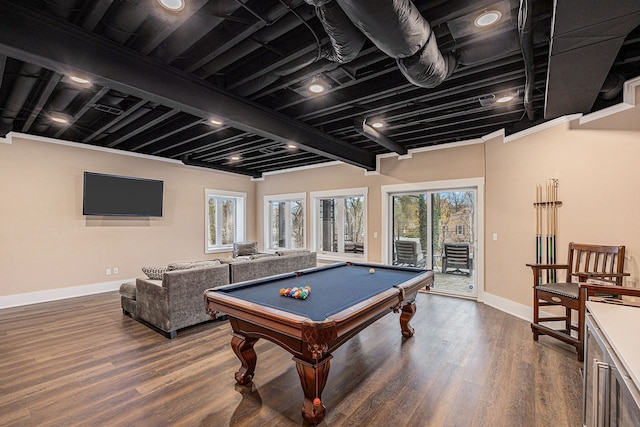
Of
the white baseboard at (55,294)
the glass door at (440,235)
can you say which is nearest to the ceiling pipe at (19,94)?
the white baseboard at (55,294)

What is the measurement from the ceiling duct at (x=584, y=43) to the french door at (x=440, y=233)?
256 centimetres

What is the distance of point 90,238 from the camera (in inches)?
215

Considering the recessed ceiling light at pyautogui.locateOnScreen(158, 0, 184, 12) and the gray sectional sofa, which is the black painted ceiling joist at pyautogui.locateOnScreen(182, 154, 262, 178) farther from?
the recessed ceiling light at pyautogui.locateOnScreen(158, 0, 184, 12)

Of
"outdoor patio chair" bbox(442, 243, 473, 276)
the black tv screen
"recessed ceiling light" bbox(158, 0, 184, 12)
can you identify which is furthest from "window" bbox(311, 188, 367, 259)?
"recessed ceiling light" bbox(158, 0, 184, 12)

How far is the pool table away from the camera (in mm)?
1838

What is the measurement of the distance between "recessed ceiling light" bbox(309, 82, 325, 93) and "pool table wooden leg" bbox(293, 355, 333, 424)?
8.44 feet

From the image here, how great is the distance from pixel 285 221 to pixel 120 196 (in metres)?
3.96

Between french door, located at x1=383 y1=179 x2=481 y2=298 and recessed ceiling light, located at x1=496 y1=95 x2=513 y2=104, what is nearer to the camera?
recessed ceiling light, located at x1=496 y1=95 x2=513 y2=104

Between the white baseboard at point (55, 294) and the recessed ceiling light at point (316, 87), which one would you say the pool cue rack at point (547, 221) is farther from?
the white baseboard at point (55, 294)

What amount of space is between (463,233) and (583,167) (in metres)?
2.18

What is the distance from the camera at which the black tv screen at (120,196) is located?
5328 millimetres

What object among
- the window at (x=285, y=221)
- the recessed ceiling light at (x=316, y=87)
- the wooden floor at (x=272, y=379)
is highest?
the recessed ceiling light at (x=316, y=87)

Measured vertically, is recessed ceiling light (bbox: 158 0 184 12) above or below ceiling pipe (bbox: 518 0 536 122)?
above

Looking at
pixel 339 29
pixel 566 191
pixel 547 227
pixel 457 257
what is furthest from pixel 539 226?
pixel 339 29
